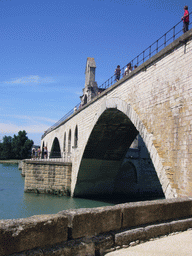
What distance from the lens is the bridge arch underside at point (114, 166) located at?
699 inches

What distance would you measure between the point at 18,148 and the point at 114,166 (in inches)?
2281

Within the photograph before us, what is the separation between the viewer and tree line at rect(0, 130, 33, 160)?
73.3m

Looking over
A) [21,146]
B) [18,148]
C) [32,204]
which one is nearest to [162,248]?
[32,204]

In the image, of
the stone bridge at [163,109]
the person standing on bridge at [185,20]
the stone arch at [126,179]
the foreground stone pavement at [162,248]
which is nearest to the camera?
the foreground stone pavement at [162,248]

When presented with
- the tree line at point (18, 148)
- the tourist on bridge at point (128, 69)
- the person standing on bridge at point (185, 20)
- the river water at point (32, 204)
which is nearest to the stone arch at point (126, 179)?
the river water at point (32, 204)

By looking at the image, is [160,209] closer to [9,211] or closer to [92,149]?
[9,211]

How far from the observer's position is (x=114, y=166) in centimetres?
2066

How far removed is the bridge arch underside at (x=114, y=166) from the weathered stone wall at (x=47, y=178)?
1.08m

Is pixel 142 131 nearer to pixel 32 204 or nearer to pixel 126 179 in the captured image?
pixel 32 204

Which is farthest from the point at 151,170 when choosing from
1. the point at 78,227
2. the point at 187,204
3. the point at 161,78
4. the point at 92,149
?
the point at 78,227

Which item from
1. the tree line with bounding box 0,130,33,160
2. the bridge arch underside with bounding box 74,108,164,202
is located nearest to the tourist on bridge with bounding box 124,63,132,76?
the bridge arch underside with bounding box 74,108,164,202

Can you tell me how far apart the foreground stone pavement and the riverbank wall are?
0.11 meters

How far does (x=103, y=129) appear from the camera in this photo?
1767 centimetres

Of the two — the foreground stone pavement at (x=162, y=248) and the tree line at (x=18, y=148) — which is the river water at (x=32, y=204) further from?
the tree line at (x=18, y=148)
